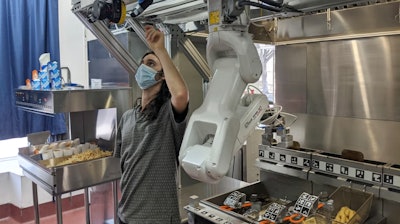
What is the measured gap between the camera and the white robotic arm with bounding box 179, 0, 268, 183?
999 mm

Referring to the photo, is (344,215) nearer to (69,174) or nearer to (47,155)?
(69,174)

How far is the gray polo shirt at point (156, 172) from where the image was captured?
150 centimetres

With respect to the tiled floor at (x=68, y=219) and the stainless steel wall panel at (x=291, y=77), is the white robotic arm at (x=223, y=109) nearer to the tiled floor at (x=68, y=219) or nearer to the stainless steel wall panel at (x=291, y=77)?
the stainless steel wall panel at (x=291, y=77)

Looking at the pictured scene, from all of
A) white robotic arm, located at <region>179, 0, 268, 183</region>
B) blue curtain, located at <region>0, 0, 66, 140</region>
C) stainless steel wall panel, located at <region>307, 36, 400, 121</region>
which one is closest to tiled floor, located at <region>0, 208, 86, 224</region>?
blue curtain, located at <region>0, 0, 66, 140</region>

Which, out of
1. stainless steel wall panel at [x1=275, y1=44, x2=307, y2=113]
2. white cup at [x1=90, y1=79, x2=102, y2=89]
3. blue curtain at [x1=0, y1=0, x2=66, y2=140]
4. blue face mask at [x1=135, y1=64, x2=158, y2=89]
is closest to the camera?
blue face mask at [x1=135, y1=64, x2=158, y2=89]

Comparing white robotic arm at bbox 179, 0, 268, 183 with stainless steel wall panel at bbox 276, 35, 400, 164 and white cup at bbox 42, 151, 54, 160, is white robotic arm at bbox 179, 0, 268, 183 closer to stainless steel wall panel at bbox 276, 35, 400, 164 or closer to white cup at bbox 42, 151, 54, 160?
stainless steel wall panel at bbox 276, 35, 400, 164

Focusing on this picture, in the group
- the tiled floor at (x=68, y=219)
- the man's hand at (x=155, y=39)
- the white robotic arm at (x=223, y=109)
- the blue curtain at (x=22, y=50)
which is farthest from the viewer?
the tiled floor at (x=68, y=219)

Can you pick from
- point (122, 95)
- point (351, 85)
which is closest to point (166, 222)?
point (351, 85)

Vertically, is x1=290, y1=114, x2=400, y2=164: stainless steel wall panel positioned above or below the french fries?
above

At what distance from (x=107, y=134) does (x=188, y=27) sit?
1.26 metres

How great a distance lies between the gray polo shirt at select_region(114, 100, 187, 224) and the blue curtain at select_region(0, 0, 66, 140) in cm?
253

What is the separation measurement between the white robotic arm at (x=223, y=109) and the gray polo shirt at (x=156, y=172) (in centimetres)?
41

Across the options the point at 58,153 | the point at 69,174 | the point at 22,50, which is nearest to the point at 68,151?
the point at 58,153

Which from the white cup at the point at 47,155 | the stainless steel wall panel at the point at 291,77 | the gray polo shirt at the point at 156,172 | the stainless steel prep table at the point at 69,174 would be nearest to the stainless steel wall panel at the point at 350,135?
the stainless steel wall panel at the point at 291,77
